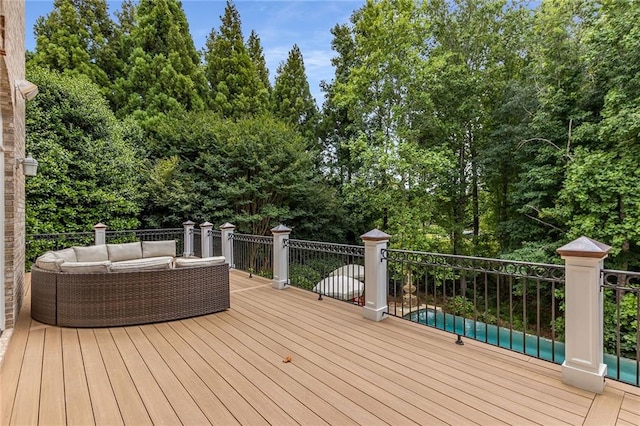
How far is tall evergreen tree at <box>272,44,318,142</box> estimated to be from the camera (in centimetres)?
1573

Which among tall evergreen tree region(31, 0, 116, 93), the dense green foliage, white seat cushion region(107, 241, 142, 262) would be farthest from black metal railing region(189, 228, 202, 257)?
tall evergreen tree region(31, 0, 116, 93)

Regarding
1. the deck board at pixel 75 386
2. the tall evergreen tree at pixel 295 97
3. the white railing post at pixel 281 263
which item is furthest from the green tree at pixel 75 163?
the tall evergreen tree at pixel 295 97

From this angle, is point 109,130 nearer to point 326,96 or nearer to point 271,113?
point 271,113

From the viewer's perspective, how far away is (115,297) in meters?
3.90

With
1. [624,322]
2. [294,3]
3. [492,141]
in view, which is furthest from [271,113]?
[624,322]

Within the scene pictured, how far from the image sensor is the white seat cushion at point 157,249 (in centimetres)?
666

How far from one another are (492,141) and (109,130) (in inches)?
499

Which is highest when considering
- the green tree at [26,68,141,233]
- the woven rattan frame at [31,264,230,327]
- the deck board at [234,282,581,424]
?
the green tree at [26,68,141,233]

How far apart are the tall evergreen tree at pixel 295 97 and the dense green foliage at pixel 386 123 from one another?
128 centimetres

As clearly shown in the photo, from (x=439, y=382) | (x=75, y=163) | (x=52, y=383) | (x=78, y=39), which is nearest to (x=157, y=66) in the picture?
(x=78, y=39)

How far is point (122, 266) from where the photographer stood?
4066 mm

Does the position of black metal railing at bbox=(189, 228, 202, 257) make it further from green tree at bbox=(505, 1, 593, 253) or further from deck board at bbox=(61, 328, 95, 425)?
green tree at bbox=(505, 1, 593, 253)

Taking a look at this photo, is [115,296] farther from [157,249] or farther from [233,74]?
[233,74]

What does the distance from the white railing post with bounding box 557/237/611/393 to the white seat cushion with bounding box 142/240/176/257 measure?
669cm
